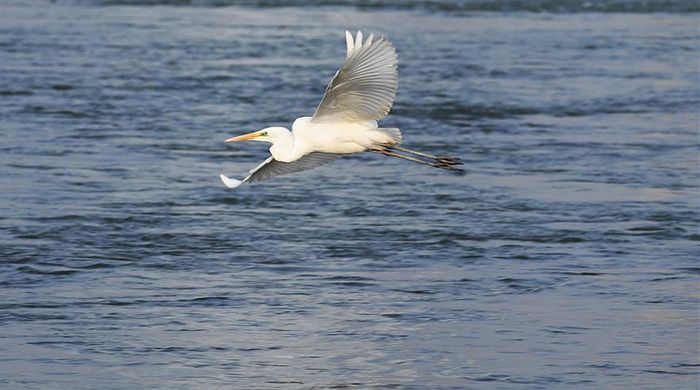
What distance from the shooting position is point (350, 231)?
12328 mm

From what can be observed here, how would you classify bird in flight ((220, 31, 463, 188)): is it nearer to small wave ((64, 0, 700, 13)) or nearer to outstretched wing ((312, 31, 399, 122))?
outstretched wing ((312, 31, 399, 122))

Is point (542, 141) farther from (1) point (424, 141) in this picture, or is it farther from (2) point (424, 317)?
(2) point (424, 317)

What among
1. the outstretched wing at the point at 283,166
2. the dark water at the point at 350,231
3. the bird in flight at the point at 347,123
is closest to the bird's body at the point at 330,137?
the bird in flight at the point at 347,123

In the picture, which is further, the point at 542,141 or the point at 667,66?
the point at 667,66

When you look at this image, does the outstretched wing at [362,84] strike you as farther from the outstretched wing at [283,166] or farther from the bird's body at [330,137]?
the outstretched wing at [283,166]

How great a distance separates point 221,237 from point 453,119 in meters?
7.16

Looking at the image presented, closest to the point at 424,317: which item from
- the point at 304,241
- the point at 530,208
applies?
the point at 304,241

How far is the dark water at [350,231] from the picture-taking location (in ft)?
28.4

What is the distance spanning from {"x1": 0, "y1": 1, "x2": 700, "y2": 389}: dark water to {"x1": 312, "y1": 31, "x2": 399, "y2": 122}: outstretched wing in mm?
1437

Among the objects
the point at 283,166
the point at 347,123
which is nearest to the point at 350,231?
the point at 283,166

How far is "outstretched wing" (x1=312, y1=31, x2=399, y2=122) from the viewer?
887 cm

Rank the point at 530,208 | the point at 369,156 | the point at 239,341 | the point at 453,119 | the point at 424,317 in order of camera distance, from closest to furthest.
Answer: the point at 239,341
the point at 424,317
the point at 530,208
the point at 369,156
the point at 453,119

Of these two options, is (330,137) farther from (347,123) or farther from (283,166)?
(283,166)

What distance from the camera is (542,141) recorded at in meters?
17.0
